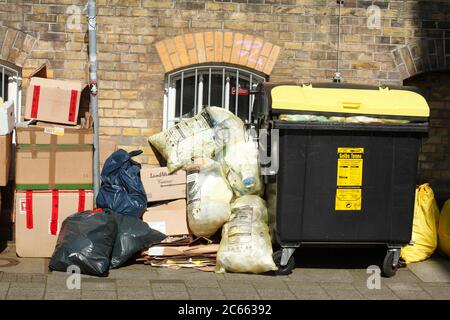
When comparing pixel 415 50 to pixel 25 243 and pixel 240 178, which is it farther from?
pixel 25 243

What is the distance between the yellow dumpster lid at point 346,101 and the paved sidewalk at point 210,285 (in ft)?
4.71

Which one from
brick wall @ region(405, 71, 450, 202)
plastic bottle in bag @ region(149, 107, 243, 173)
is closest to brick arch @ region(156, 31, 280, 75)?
plastic bottle in bag @ region(149, 107, 243, 173)

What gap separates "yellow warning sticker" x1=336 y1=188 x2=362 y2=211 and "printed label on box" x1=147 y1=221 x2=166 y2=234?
1.66 metres

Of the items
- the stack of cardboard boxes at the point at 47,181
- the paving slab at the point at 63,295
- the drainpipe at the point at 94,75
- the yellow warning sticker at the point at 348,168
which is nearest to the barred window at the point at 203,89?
the drainpipe at the point at 94,75

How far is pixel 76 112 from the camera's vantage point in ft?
24.4

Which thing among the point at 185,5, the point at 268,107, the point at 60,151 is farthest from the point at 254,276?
the point at 185,5

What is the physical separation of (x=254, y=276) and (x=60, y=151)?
6.91ft

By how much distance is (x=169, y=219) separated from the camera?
730cm

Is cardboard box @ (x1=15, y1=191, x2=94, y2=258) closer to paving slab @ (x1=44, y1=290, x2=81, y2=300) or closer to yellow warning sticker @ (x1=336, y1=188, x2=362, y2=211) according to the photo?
paving slab @ (x1=44, y1=290, x2=81, y2=300)

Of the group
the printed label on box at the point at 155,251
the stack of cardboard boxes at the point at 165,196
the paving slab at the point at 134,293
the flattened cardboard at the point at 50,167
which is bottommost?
the paving slab at the point at 134,293

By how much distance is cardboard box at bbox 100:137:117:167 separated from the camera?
303 inches

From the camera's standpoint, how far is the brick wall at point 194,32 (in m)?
7.77

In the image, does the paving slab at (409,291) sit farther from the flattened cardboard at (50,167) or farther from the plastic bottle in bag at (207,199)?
the flattened cardboard at (50,167)

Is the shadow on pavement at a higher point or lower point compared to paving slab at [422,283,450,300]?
higher
